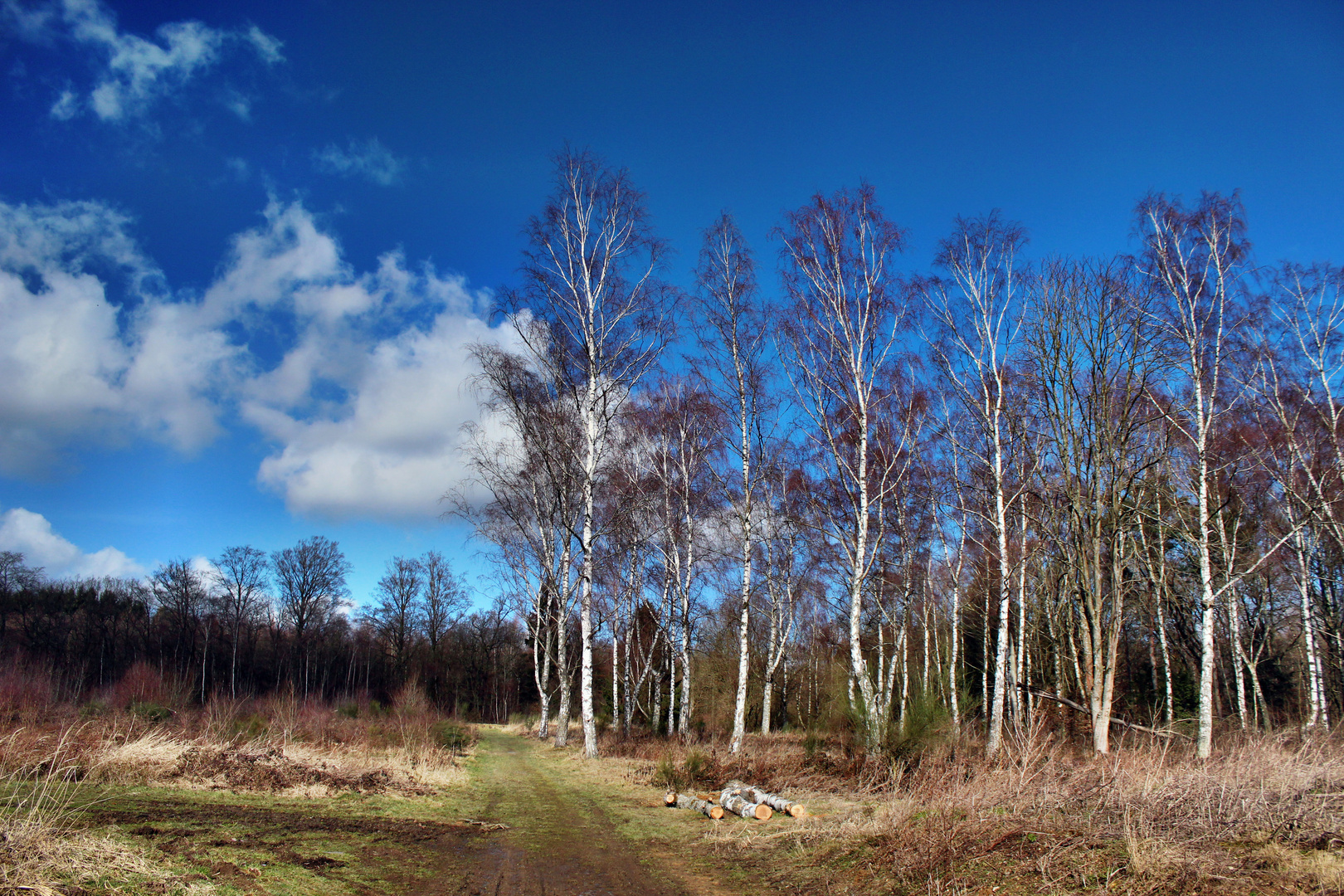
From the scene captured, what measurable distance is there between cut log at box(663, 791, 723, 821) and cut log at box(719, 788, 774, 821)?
18 cm

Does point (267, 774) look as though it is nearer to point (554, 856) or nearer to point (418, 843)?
point (418, 843)

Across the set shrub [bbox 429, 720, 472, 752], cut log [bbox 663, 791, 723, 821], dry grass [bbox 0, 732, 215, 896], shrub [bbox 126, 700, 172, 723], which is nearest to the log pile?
cut log [bbox 663, 791, 723, 821]

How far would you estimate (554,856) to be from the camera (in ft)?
22.1

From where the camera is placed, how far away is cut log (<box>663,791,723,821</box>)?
27.6 ft

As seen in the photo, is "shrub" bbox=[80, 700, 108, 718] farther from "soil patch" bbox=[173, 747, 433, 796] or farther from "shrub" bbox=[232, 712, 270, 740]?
"soil patch" bbox=[173, 747, 433, 796]

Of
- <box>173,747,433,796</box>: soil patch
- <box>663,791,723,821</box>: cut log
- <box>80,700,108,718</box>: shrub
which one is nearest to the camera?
<box>663,791,723,821</box>: cut log

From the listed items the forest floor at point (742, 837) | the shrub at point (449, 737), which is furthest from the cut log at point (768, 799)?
the shrub at point (449, 737)

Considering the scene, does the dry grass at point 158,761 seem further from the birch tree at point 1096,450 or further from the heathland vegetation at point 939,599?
the birch tree at point 1096,450

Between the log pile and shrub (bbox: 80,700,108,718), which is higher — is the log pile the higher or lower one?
the higher one

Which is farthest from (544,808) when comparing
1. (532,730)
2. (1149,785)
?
(532,730)

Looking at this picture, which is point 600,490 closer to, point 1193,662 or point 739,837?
Answer: point 739,837

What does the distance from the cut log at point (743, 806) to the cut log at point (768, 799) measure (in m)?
0.08

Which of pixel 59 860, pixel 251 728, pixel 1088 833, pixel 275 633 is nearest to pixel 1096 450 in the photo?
pixel 1088 833

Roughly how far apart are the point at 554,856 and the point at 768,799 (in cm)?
310
